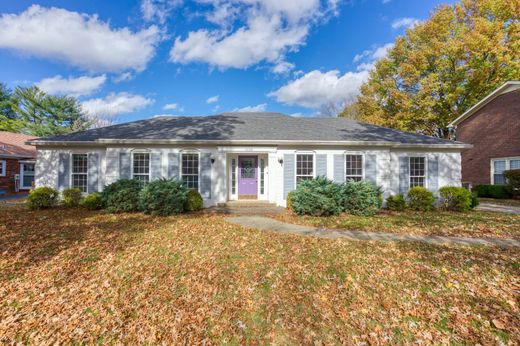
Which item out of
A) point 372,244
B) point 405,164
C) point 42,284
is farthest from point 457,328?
point 405,164

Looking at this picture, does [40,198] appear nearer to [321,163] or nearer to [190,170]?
[190,170]

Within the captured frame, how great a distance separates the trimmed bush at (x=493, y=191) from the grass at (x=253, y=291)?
12.9 metres

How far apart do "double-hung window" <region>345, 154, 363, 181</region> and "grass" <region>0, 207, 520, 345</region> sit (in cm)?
551

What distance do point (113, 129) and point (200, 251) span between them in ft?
33.5

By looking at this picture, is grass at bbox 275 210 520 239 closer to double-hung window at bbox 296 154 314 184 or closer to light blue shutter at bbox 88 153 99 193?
double-hung window at bbox 296 154 314 184

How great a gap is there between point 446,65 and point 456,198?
1448 centimetres

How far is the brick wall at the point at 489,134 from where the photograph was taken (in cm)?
1395

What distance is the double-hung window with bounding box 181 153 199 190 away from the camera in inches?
400

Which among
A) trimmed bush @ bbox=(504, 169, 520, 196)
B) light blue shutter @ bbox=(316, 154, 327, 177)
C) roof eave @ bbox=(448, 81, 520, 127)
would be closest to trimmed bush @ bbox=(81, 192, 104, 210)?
light blue shutter @ bbox=(316, 154, 327, 177)

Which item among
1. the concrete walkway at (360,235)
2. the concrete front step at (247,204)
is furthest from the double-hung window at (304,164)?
the concrete walkway at (360,235)

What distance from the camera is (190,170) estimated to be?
1020 cm

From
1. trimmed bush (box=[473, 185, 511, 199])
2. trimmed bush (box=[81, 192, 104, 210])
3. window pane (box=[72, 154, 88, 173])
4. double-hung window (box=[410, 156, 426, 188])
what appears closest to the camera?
trimmed bush (box=[81, 192, 104, 210])

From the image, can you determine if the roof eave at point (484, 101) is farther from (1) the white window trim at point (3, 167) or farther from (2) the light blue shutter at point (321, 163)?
(1) the white window trim at point (3, 167)

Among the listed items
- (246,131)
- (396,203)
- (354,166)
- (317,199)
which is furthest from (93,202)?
A: (396,203)
